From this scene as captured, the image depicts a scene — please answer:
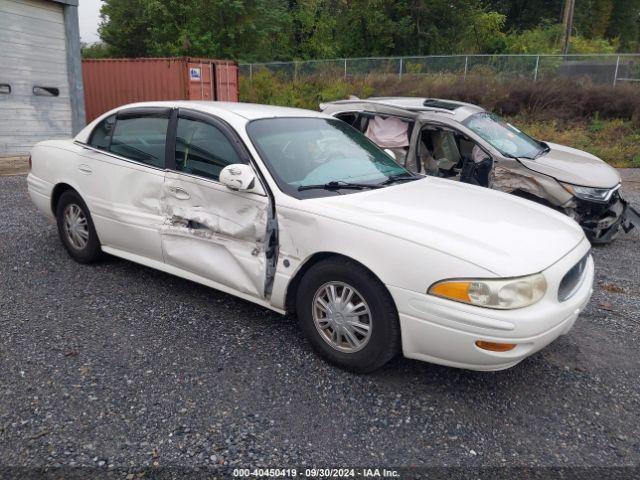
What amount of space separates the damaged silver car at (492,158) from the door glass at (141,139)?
3.16 metres

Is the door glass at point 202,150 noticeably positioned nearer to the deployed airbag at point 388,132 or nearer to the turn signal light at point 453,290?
the turn signal light at point 453,290

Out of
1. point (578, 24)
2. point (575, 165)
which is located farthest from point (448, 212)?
point (578, 24)

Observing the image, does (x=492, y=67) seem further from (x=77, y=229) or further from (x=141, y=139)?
(x=77, y=229)

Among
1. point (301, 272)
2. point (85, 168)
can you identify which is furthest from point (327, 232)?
point (85, 168)

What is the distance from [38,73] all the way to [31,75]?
185 millimetres

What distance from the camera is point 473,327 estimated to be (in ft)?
9.10

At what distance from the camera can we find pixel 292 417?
2.88 metres

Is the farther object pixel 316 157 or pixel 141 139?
pixel 141 139

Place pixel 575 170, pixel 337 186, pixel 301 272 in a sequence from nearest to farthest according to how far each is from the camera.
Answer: pixel 301 272 < pixel 337 186 < pixel 575 170

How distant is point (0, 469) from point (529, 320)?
262cm

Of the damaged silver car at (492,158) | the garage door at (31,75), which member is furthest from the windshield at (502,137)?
the garage door at (31,75)

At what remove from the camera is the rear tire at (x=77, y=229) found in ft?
15.8

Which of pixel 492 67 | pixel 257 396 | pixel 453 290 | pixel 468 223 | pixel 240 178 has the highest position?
pixel 492 67

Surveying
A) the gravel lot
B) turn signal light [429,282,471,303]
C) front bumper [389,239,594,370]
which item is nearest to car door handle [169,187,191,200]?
the gravel lot
